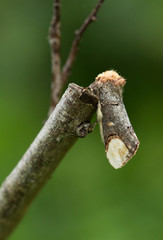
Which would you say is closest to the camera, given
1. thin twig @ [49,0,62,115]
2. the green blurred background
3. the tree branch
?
the tree branch

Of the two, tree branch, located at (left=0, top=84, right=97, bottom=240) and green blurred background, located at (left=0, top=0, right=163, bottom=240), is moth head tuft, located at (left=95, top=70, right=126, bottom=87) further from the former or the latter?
green blurred background, located at (left=0, top=0, right=163, bottom=240)

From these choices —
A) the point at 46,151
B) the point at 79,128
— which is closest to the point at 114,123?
the point at 79,128

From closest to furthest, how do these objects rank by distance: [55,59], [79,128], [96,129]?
[79,128] < [55,59] < [96,129]

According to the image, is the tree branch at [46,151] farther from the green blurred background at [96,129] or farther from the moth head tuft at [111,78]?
the green blurred background at [96,129]

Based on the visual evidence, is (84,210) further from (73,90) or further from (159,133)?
(73,90)

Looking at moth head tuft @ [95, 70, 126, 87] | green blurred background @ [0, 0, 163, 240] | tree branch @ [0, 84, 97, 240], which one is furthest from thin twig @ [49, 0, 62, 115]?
green blurred background @ [0, 0, 163, 240]

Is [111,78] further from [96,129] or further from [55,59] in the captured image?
[96,129]

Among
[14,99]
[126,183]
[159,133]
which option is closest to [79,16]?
[14,99]
